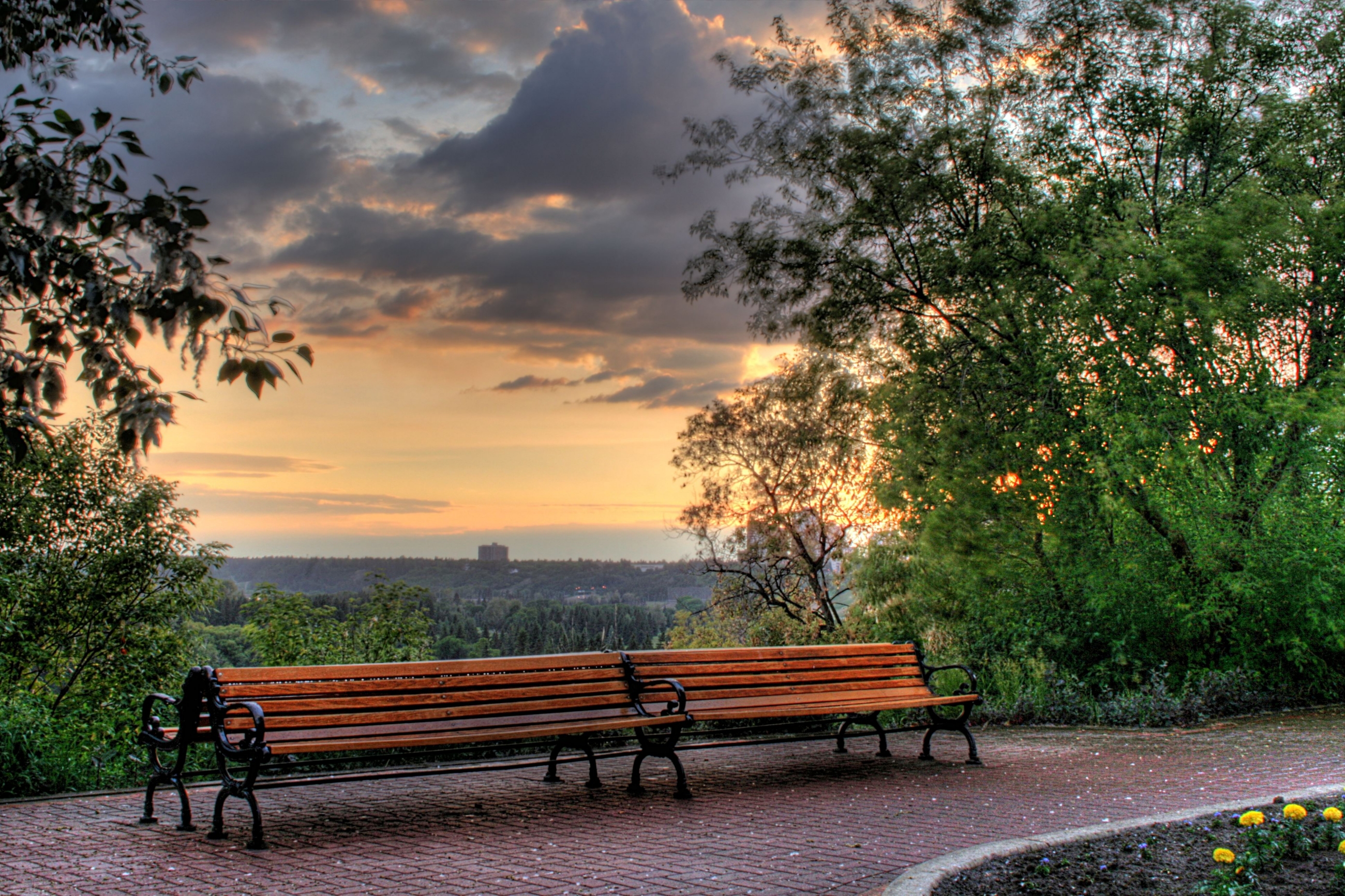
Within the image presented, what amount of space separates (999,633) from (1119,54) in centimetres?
784

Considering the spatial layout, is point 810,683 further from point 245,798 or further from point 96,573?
point 96,573

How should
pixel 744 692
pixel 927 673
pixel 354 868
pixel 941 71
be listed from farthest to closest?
pixel 941 71 → pixel 927 673 → pixel 744 692 → pixel 354 868

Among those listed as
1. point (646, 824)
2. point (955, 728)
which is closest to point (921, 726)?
point (955, 728)

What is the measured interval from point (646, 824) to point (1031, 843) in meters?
2.03

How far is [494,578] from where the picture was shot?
22703mm

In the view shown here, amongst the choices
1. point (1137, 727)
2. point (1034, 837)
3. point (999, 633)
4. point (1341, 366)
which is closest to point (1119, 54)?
point (1341, 366)

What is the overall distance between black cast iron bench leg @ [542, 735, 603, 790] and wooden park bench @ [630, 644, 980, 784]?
1.15 ft

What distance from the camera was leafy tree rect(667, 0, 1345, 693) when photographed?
420 inches

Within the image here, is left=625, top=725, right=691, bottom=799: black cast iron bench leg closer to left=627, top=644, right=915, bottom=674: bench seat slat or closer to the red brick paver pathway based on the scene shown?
the red brick paver pathway

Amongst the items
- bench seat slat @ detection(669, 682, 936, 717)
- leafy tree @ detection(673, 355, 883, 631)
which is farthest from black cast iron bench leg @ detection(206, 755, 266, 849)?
leafy tree @ detection(673, 355, 883, 631)

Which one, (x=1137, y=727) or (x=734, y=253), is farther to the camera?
(x=734, y=253)

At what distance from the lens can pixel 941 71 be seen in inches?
543

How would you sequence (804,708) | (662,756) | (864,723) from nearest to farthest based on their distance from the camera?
1. (662,756)
2. (804,708)
3. (864,723)

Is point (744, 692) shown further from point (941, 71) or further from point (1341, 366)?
point (941, 71)
